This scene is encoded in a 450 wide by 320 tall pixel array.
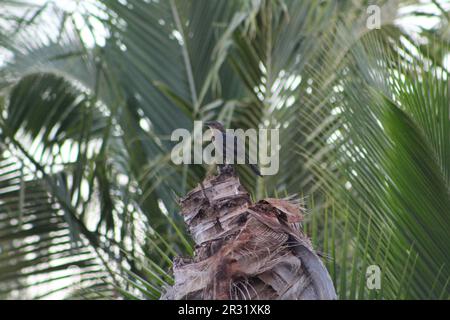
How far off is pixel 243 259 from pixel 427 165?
688 mm

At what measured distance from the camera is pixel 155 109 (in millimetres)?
3781

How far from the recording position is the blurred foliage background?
8.57 feet

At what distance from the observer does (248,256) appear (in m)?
1.52

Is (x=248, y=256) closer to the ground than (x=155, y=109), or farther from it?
closer to the ground

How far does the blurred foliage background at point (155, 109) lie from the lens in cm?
261

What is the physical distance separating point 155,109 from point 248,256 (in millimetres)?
2323

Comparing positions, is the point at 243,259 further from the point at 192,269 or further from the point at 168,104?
the point at 168,104

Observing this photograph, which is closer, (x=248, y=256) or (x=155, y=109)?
(x=248, y=256)

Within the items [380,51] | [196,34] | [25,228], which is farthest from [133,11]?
[380,51]

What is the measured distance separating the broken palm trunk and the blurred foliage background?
1.99 ft

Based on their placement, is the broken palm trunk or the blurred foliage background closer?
the broken palm trunk

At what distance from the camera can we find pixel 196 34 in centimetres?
391

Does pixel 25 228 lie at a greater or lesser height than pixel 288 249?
greater

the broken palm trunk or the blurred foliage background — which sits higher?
the blurred foliage background
